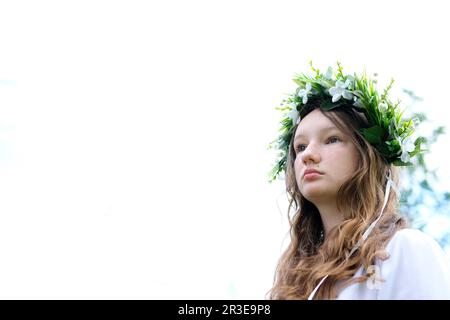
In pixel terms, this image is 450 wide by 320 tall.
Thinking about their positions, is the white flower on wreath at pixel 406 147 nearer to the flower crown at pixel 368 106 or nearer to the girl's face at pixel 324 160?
the flower crown at pixel 368 106

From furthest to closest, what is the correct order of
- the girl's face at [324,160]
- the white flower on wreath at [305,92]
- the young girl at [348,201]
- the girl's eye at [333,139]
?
the white flower on wreath at [305,92], the girl's eye at [333,139], the girl's face at [324,160], the young girl at [348,201]

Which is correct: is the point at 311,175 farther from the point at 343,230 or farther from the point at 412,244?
the point at 412,244

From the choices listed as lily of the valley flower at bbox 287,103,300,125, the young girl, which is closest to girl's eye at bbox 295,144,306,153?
the young girl

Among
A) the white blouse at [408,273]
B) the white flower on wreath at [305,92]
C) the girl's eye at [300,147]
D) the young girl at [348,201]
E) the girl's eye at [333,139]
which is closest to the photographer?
the white blouse at [408,273]

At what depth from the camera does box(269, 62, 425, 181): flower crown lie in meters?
3.66

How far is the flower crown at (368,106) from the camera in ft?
12.0

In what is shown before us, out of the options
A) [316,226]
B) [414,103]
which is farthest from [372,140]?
[414,103]

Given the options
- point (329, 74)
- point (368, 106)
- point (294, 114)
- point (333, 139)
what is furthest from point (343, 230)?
point (329, 74)

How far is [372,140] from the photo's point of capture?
3.61 metres

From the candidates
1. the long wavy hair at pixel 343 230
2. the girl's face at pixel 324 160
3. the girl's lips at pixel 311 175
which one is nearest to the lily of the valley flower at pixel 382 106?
the long wavy hair at pixel 343 230
